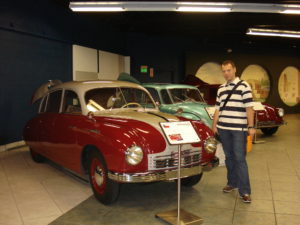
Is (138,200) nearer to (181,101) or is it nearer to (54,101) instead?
(54,101)

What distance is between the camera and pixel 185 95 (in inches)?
316

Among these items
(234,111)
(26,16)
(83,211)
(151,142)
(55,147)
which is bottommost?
(83,211)

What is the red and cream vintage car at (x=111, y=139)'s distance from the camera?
3.70 meters

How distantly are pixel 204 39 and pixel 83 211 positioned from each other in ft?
40.3

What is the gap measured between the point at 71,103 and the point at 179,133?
221 centimetres

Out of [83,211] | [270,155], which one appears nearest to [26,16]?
[83,211]

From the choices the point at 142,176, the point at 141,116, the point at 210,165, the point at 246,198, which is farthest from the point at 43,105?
the point at 246,198

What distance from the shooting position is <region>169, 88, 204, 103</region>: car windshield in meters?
7.77

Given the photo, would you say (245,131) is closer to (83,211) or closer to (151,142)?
(151,142)

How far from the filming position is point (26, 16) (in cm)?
796

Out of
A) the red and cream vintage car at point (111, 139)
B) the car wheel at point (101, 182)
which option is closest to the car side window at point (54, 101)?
the red and cream vintage car at point (111, 139)

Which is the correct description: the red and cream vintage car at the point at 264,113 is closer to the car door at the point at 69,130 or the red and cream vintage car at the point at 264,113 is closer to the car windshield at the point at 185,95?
the car windshield at the point at 185,95

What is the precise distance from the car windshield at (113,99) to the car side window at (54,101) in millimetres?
899

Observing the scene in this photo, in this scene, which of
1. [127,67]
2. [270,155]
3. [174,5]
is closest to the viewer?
[270,155]
